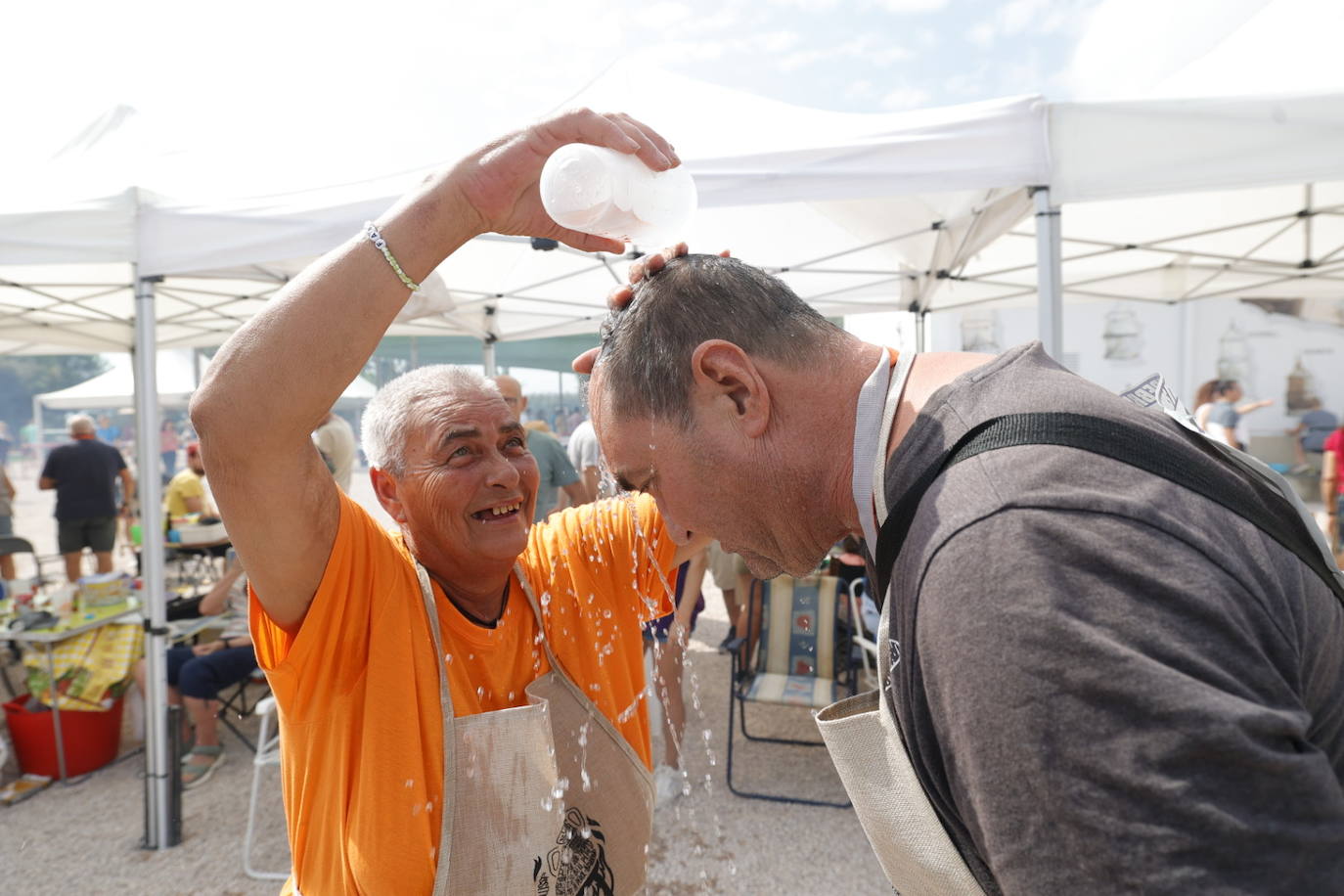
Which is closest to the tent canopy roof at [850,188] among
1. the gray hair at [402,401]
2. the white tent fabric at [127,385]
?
the gray hair at [402,401]

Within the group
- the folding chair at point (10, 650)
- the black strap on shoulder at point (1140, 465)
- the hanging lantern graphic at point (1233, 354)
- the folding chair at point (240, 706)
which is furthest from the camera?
the hanging lantern graphic at point (1233, 354)

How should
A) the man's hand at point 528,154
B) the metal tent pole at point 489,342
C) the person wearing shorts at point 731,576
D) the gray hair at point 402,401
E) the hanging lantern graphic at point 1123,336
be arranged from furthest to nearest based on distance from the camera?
1. the hanging lantern graphic at point 1123,336
2. the metal tent pole at point 489,342
3. the person wearing shorts at point 731,576
4. the gray hair at point 402,401
5. the man's hand at point 528,154

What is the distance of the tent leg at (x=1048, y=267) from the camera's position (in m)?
3.29

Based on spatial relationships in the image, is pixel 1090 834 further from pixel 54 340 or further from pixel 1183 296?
pixel 54 340

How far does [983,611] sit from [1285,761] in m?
0.22

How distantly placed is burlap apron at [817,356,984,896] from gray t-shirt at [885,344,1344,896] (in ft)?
0.43

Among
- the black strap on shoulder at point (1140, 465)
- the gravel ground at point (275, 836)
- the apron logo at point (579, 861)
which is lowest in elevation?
the gravel ground at point (275, 836)

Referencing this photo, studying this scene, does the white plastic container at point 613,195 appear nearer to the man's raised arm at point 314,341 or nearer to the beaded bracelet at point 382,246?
the man's raised arm at point 314,341

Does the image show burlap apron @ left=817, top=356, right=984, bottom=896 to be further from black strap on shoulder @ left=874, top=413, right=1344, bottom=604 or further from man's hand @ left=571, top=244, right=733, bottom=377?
man's hand @ left=571, top=244, right=733, bottom=377

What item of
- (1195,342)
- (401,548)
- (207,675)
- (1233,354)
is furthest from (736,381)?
(1233,354)

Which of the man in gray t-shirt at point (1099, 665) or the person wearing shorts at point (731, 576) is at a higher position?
the man in gray t-shirt at point (1099, 665)

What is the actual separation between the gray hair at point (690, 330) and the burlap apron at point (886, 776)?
12cm

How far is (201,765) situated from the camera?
16.2 feet

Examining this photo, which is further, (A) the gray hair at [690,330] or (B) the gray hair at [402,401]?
(B) the gray hair at [402,401]
